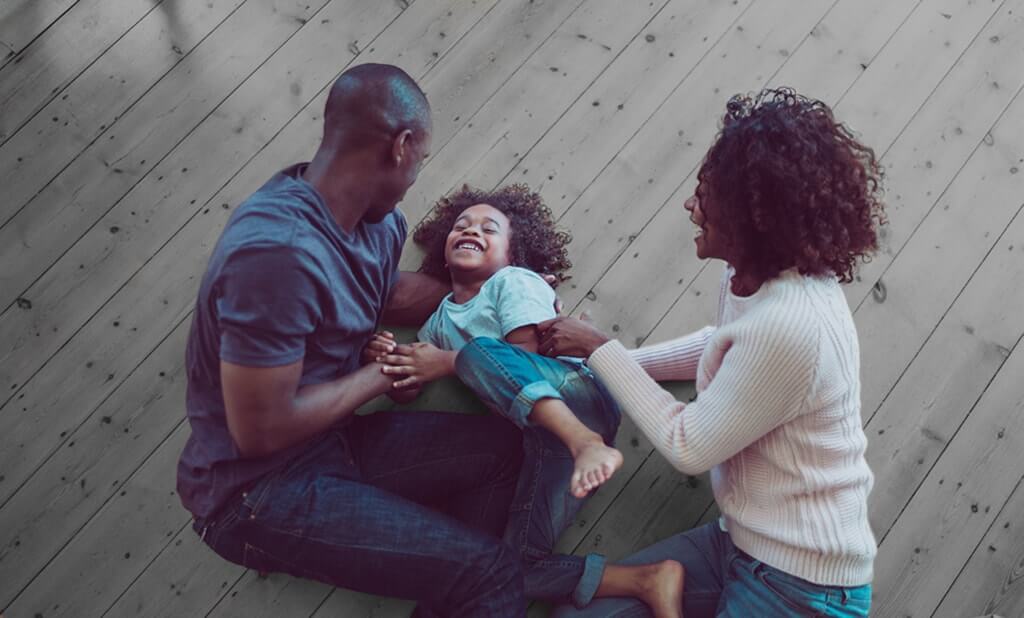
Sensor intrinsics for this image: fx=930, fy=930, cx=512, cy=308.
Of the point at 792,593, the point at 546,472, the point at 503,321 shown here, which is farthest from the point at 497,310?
the point at 792,593

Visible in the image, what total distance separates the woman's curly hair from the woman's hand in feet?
1.56

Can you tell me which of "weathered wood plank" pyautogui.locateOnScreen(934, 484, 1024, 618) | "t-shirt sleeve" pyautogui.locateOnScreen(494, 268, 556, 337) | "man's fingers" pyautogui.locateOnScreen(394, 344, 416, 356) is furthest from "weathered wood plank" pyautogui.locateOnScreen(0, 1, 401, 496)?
"weathered wood plank" pyautogui.locateOnScreen(934, 484, 1024, 618)

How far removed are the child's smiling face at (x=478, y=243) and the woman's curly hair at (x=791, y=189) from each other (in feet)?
2.37

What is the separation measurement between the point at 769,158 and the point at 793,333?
29cm

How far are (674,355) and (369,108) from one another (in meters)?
0.90

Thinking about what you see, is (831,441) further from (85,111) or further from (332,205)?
(85,111)

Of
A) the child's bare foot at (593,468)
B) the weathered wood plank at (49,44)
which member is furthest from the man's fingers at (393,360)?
the weathered wood plank at (49,44)

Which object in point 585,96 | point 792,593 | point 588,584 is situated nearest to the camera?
point 792,593

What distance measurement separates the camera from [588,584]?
194 centimetres

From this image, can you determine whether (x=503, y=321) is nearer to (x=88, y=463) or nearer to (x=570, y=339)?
(x=570, y=339)

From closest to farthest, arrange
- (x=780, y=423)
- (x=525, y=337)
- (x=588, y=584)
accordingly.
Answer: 1. (x=780, y=423)
2. (x=588, y=584)
3. (x=525, y=337)

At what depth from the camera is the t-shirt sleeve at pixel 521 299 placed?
6.70 ft

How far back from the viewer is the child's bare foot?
1680mm

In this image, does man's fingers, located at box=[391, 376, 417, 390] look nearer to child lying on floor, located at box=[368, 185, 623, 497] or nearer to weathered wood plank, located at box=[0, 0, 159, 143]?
child lying on floor, located at box=[368, 185, 623, 497]
